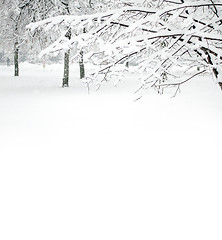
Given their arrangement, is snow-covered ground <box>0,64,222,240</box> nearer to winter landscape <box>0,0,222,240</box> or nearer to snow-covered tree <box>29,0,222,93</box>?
winter landscape <box>0,0,222,240</box>

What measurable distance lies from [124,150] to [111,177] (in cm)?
142

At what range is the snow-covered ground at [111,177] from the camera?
10.9 feet

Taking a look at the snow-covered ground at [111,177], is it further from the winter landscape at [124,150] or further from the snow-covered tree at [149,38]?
the snow-covered tree at [149,38]

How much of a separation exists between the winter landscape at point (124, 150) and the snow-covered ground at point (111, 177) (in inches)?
0.7

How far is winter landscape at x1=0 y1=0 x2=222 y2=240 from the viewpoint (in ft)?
10.6

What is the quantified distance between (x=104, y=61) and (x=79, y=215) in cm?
197

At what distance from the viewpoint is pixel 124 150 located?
604 cm

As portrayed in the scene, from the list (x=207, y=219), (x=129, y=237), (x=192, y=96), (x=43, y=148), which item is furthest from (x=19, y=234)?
(x=192, y=96)

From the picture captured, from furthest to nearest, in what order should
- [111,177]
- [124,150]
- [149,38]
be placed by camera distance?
[124,150]
[111,177]
[149,38]

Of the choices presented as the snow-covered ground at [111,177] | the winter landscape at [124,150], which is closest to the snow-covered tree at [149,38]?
the winter landscape at [124,150]

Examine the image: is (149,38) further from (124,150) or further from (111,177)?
(124,150)

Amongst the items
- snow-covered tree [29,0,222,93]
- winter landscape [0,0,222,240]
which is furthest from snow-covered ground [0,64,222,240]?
snow-covered tree [29,0,222,93]

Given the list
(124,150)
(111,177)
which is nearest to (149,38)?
(111,177)

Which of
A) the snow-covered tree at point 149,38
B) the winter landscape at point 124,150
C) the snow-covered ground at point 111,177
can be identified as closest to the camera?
the snow-covered tree at point 149,38
